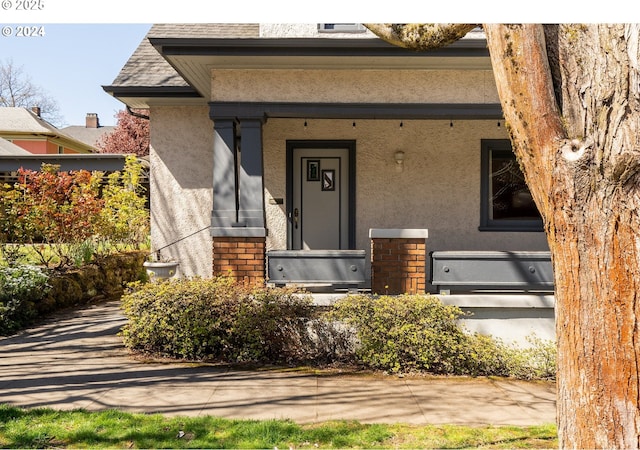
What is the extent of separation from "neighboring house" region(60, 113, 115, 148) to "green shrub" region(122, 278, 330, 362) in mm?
46194

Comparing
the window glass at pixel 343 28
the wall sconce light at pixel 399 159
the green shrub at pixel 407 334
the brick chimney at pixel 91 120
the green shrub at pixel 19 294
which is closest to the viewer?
the green shrub at pixel 407 334

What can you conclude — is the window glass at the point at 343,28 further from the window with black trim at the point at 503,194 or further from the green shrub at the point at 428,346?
the green shrub at the point at 428,346

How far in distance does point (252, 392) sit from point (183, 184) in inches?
227

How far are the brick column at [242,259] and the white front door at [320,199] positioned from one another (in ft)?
7.93

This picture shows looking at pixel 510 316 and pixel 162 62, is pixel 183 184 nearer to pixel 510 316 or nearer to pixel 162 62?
pixel 162 62

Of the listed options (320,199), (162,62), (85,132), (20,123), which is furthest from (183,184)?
(85,132)

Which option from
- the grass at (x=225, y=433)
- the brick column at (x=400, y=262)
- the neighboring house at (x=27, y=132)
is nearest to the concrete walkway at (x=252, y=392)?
the grass at (x=225, y=433)

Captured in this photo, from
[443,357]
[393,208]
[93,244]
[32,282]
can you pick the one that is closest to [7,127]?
[93,244]

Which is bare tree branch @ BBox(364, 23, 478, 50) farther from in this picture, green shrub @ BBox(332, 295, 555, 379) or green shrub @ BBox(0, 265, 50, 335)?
green shrub @ BBox(0, 265, 50, 335)

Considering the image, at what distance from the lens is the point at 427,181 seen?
9773 mm

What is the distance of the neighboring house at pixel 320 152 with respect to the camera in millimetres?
7695

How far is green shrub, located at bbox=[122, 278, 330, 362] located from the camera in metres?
6.50

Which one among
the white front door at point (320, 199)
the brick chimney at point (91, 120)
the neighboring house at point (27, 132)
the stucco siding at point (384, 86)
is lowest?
the white front door at point (320, 199)

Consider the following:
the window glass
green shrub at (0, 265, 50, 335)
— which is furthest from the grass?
the window glass
